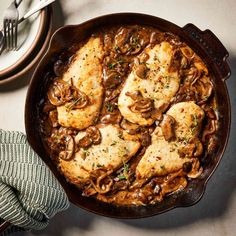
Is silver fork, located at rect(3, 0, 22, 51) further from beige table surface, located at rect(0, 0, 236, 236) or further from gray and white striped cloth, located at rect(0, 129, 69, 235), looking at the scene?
gray and white striped cloth, located at rect(0, 129, 69, 235)

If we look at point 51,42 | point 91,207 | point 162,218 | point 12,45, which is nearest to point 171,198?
point 162,218

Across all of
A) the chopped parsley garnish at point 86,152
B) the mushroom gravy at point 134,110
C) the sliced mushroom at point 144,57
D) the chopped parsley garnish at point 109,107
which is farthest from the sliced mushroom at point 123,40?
the chopped parsley garnish at point 86,152

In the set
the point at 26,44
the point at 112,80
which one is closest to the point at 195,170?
the point at 112,80

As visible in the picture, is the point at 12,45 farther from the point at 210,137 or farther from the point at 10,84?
the point at 210,137

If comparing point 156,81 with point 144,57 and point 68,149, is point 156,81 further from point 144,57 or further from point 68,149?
point 68,149

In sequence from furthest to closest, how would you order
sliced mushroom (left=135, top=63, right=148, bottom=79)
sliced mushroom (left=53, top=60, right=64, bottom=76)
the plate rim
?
1. the plate rim
2. sliced mushroom (left=53, top=60, right=64, bottom=76)
3. sliced mushroom (left=135, top=63, right=148, bottom=79)

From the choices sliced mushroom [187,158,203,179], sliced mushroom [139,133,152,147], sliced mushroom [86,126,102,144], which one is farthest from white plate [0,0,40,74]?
sliced mushroom [187,158,203,179]

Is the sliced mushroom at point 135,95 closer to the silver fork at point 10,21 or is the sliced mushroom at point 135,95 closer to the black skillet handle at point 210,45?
the black skillet handle at point 210,45
